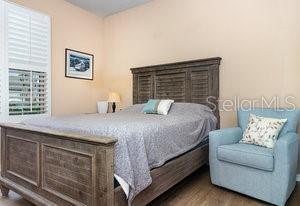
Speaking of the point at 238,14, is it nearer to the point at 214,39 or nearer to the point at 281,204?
the point at 214,39

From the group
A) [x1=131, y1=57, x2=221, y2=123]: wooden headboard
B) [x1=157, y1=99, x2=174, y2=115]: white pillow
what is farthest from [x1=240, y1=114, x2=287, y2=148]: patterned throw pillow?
[x1=157, y1=99, x2=174, y2=115]: white pillow

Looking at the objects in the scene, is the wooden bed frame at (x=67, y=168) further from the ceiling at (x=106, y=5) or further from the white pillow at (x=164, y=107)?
the ceiling at (x=106, y=5)

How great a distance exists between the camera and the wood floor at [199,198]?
1.99m

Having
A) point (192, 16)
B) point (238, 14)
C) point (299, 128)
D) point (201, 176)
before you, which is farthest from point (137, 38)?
point (299, 128)

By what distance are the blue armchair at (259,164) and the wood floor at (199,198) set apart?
3.1 inches

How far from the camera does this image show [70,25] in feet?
12.5

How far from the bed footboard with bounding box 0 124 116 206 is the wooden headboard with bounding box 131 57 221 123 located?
213 centimetres

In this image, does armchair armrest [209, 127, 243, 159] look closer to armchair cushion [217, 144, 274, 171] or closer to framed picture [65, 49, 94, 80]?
armchair cushion [217, 144, 274, 171]

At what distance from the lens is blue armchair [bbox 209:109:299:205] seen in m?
1.89

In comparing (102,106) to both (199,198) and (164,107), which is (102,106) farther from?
(199,198)

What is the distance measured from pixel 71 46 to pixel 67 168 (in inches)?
112

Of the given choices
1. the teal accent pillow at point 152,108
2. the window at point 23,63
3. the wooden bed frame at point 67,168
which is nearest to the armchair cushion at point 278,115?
the wooden bed frame at point 67,168

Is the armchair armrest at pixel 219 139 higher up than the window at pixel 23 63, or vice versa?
the window at pixel 23 63

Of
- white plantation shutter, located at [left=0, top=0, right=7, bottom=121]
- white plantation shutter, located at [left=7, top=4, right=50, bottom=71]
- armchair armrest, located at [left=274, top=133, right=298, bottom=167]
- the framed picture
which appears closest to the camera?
armchair armrest, located at [left=274, top=133, right=298, bottom=167]
